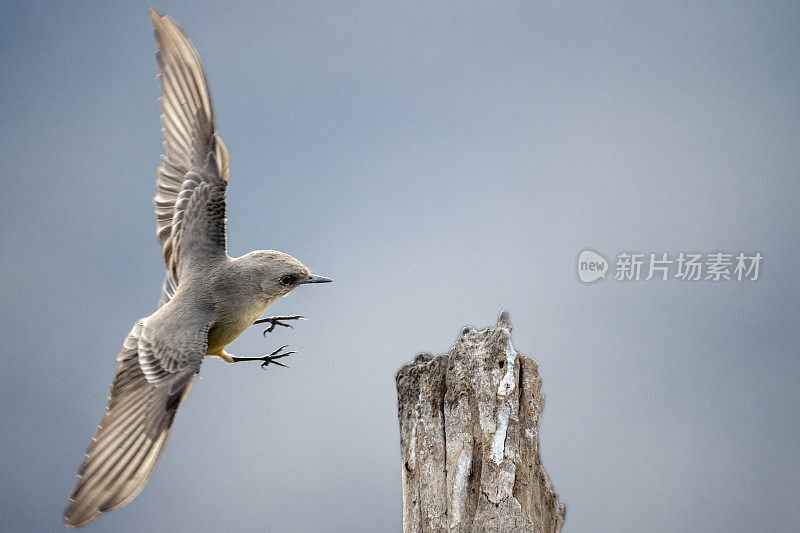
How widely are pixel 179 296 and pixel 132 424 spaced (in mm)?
820

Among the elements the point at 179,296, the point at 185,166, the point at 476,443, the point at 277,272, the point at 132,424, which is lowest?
the point at 132,424

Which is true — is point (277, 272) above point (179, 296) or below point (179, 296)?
above

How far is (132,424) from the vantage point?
3.71 m

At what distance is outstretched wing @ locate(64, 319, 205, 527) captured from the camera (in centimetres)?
347

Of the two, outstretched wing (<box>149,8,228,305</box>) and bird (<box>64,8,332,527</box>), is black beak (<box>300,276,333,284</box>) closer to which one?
bird (<box>64,8,332,527</box>)

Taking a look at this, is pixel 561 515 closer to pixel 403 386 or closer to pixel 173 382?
pixel 403 386

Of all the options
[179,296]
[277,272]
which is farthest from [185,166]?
[277,272]

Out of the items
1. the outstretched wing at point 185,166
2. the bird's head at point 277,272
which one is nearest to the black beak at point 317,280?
the bird's head at point 277,272

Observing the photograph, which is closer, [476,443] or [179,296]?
[476,443]

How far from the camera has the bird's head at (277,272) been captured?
4.26m

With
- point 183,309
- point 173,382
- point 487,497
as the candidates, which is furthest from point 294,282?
point 487,497

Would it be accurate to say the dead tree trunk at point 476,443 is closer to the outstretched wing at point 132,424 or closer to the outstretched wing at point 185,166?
Answer: the outstretched wing at point 132,424

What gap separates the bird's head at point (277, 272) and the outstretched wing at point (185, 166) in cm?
31

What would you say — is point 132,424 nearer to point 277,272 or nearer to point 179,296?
point 179,296
